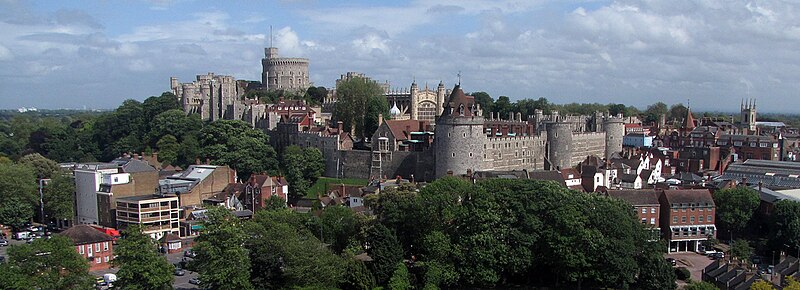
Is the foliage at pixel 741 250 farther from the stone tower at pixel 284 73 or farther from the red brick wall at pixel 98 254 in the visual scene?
the stone tower at pixel 284 73

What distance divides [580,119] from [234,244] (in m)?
44.8

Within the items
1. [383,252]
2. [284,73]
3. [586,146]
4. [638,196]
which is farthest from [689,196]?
[284,73]

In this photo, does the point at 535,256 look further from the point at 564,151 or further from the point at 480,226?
the point at 564,151

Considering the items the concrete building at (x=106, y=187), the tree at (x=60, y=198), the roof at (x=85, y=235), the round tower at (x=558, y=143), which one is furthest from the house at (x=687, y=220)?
the tree at (x=60, y=198)

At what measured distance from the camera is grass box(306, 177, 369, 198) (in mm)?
54938

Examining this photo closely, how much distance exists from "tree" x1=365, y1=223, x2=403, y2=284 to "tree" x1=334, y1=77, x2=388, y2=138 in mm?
29336

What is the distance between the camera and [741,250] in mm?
39219

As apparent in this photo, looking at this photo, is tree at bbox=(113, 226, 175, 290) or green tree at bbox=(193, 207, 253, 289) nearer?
tree at bbox=(113, 226, 175, 290)

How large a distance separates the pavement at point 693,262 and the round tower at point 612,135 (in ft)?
75.1

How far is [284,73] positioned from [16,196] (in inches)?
1963

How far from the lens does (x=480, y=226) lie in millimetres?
34594

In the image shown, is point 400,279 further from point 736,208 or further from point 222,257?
point 736,208

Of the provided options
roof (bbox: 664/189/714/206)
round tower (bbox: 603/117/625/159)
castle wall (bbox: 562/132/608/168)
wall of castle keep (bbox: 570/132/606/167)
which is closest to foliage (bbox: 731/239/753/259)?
roof (bbox: 664/189/714/206)

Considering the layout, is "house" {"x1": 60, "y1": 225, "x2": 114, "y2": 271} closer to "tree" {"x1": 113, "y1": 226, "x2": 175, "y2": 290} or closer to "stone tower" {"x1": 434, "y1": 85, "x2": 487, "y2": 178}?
"tree" {"x1": 113, "y1": 226, "x2": 175, "y2": 290}
